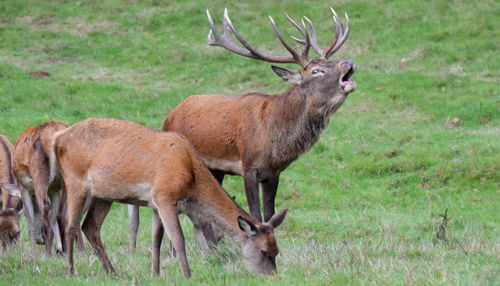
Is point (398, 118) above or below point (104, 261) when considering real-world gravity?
below

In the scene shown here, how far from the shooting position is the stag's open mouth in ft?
29.6

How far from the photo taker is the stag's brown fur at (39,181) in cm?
958

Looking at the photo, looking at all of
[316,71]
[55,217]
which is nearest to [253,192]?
[316,71]

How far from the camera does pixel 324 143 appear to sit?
14.6 meters

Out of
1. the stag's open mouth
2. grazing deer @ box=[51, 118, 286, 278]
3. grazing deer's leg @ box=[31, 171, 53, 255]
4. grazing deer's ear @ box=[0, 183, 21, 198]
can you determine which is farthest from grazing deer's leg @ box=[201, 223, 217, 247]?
grazing deer's ear @ box=[0, 183, 21, 198]

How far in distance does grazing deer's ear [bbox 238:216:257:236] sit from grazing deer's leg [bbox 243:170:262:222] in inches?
64.8

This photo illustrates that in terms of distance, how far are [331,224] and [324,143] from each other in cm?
354

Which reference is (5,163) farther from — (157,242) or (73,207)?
(157,242)

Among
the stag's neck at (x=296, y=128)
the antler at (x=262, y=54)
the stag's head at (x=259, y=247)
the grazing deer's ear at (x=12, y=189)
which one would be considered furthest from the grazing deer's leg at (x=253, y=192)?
the grazing deer's ear at (x=12, y=189)

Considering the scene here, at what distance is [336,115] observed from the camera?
1602cm

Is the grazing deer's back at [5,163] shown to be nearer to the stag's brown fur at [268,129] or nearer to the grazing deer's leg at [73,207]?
the stag's brown fur at [268,129]

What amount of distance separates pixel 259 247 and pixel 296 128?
7.32 ft

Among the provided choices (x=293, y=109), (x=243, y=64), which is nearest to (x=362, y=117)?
(x=243, y=64)

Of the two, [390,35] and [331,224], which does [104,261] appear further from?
[390,35]
